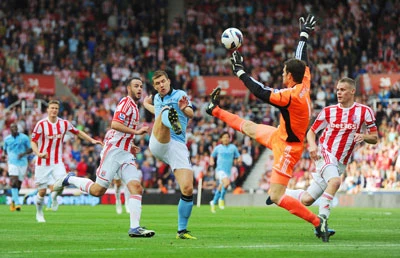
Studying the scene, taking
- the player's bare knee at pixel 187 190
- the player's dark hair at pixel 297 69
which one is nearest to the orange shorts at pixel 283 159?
the player's dark hair at pixel 297 69

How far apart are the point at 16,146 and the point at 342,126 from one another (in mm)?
14623

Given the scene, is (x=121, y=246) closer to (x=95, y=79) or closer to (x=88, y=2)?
(x=95, y=79)

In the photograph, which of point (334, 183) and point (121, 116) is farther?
point (334, 183)

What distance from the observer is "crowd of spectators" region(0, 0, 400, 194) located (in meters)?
37.7

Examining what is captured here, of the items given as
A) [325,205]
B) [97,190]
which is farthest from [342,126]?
[97,190]

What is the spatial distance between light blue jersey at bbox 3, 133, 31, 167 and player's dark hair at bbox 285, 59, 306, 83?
15735 millimetres

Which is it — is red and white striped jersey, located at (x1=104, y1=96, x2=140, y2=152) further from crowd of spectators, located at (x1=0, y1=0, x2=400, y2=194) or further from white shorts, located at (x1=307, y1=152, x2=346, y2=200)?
crowd of spectators, located at (x1=0, y1=0, x2=400, y2=194)

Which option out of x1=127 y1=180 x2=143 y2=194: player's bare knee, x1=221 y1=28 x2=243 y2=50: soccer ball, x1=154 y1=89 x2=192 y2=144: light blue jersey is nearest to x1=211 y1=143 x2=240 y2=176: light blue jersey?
x1=127 y1=180 x2=143 y2=194: player's bare knee

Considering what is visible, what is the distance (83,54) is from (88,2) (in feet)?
15.2

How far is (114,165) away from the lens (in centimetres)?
1541

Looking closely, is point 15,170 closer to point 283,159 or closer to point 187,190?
point 187,190

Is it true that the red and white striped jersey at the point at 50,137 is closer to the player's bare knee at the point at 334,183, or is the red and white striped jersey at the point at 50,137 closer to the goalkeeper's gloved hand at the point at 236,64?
the player's bare knee at the point at 334,183

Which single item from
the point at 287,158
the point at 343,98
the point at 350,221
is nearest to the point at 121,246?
the point at 287,158

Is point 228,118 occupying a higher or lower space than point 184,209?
higher
